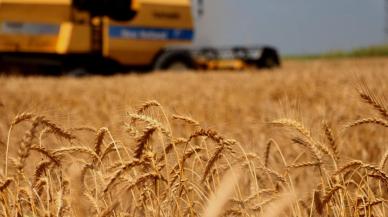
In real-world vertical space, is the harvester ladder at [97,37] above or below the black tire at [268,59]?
above

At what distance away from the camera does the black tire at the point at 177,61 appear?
1759 centimetres

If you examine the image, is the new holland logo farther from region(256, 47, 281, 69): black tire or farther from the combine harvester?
region(256, 47, 281, 69): black tire

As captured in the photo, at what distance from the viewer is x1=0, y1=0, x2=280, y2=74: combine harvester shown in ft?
50.7

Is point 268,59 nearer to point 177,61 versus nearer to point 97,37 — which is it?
point 177,61

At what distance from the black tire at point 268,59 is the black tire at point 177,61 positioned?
7.24 feet

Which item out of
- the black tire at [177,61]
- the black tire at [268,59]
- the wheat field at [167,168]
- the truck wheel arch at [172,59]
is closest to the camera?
the wheat field at [167,168]

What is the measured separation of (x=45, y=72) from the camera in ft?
53.0

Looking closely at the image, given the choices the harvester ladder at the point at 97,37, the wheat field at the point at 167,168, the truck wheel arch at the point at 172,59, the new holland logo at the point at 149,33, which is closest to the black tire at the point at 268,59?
the truck wheel arch at the point at 172,59

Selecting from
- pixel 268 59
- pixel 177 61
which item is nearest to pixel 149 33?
pixel 177 61

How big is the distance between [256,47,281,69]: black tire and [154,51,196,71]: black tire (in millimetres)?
2206

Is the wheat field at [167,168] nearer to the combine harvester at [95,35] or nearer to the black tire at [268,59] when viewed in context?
the combine harvester at [95,35]

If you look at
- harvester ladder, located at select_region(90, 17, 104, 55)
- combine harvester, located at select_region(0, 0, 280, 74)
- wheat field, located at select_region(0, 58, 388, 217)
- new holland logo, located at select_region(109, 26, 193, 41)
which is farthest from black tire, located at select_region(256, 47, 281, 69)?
wheat field, located at select_region(0, 58, 388, 217)

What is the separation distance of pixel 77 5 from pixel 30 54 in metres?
1.41

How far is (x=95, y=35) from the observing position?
16406 millimetres
